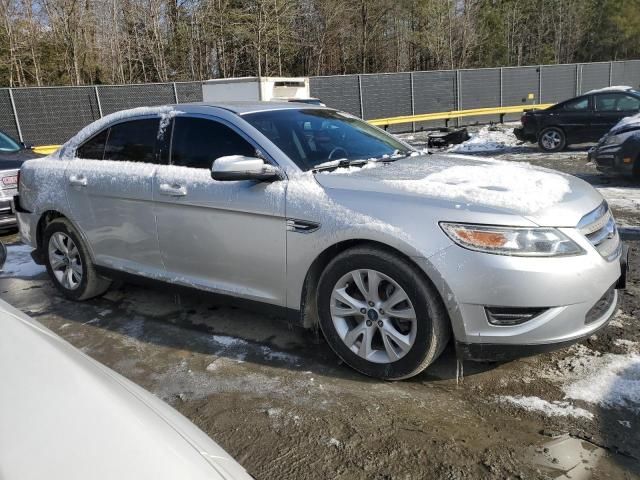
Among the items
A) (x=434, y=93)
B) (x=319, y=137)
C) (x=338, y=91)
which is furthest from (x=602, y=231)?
(x=434, y=93)

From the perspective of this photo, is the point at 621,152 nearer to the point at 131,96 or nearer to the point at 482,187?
the point at 482,187

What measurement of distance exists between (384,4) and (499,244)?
106 feet

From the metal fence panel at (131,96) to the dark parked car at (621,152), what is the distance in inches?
487

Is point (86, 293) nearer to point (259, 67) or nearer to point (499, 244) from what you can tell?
point (499, 244)

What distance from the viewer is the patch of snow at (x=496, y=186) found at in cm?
289

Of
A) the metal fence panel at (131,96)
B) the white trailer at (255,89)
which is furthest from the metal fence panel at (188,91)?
the white trailer at (255,89)

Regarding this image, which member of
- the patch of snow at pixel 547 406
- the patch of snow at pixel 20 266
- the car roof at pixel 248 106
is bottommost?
the patch of snow at pixel 547 406

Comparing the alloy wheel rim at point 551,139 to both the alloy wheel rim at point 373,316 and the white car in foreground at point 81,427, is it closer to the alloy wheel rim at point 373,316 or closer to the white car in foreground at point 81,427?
the alloy wheel rim at point 373,316

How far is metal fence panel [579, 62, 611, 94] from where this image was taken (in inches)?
1025

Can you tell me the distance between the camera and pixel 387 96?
21188 millimetres

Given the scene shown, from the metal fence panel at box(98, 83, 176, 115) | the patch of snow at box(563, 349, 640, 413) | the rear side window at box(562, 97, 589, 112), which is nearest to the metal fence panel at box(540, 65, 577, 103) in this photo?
the rear side window at box(562, 97, 589, 112)

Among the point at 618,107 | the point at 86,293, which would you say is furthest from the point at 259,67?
the point at 86,293

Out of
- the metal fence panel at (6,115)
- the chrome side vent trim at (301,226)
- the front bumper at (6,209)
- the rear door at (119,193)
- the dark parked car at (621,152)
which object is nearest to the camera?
the chrome side vent trim at (301,226)

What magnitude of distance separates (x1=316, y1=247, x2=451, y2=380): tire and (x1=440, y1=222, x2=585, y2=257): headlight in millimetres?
337
